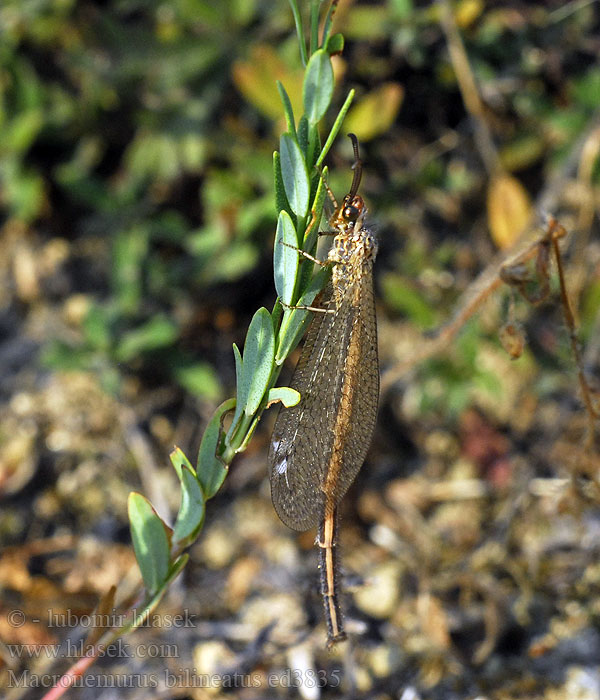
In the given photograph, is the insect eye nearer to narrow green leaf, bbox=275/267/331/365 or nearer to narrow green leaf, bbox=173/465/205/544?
narrow green leaf, bbox=275/267/331/365

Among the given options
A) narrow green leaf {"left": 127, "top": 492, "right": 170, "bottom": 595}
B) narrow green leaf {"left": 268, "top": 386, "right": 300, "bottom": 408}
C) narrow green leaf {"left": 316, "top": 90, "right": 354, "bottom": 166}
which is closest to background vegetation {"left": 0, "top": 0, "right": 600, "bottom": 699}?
narrow green leaf {"left": 127, "top": 492, "right": 170, "bottom": 595}

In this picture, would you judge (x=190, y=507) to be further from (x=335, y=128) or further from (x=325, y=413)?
(x=335, y=128)

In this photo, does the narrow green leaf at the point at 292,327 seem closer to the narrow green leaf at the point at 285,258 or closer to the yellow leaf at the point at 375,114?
the narrow green leaf at the point at 285,258

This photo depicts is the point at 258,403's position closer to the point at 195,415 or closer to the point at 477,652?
the point at 477,652

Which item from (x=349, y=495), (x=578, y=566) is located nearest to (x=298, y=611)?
(x=349, y=495)

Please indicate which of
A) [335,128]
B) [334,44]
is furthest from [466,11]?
[335,128]
